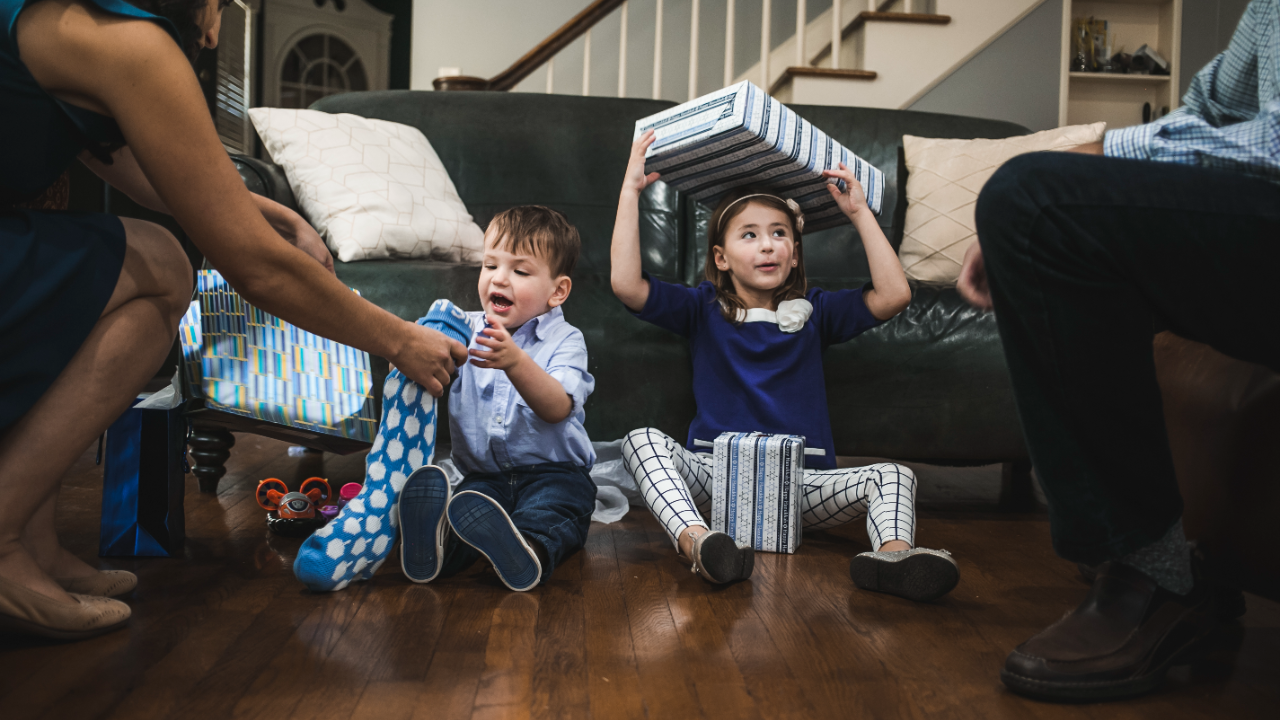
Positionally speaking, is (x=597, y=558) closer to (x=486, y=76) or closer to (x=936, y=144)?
(x=936, y=144)

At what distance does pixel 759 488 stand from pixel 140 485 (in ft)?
2.97

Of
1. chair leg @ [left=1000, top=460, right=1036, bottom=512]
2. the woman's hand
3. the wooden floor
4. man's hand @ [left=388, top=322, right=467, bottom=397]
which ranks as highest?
the woman's hand

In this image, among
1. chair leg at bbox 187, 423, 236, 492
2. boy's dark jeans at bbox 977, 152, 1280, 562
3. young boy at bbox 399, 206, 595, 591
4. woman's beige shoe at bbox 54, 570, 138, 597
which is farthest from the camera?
chair leg at bbox 187, 423, 236, 492

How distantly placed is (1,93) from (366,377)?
2.10ft

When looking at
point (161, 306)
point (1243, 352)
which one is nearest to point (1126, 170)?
point (1243, 352)

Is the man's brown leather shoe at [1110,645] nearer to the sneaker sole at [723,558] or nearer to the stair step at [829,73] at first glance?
the sneaker sole at [723,558]

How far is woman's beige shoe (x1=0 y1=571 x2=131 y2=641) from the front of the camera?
86 cm

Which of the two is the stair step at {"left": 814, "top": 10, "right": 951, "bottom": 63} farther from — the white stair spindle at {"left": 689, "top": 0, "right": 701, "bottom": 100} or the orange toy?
the orange toy

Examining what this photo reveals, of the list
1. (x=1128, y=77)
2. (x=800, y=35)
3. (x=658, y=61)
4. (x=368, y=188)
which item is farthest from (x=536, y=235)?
(x=1128, y=77)

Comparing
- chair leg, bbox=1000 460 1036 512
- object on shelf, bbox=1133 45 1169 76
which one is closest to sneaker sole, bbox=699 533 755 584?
chair leg, bbox=1000 460 1036 512

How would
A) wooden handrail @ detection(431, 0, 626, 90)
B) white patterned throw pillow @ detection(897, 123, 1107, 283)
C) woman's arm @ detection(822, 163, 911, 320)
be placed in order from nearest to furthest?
woman's arm @ detection(822, 163, 911, 320)
white patterned throw pillow @ detection(897, 123, 1107, 283)
wooden handrail @ detection(431, 0, 626, 90)

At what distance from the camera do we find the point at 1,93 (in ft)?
2.69

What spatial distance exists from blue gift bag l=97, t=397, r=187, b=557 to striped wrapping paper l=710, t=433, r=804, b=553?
798 mm

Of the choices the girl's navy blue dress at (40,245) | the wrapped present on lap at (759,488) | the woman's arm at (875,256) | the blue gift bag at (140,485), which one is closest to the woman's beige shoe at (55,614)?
the girl's navy blue dress at (40,245)
